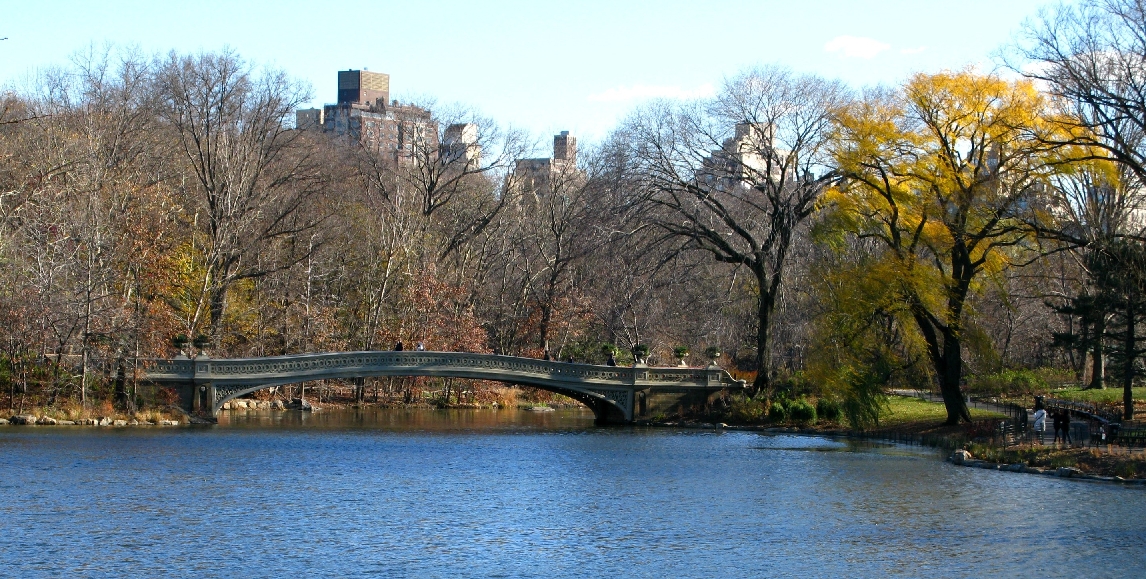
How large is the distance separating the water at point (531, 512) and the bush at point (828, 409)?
21.2 feet

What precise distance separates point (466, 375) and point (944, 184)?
1743 centimetres

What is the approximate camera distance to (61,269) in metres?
43.1

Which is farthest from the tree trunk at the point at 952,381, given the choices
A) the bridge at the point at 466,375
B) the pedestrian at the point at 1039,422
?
the bridge at the point at 466,375

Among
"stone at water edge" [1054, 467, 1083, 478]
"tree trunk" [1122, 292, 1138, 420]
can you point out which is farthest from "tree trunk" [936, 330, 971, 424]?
"stone at water edge" [1054, 467, 1083, 478]

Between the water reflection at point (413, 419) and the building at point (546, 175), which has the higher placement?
the building at point (546, 175)

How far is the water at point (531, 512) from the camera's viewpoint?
2034 centimetres

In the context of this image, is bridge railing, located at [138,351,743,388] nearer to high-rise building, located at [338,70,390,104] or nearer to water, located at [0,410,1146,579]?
water, located at [0,410,1146,579]

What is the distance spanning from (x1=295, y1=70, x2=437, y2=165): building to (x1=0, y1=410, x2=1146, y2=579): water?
29.9m

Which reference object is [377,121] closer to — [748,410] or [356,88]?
[748,410]

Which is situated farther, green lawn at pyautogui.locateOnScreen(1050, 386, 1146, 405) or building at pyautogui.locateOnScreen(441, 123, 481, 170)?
building at pyautogui.locateOnScreen(441, 123, 481, 170)

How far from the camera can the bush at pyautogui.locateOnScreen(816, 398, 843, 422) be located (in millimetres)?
45662

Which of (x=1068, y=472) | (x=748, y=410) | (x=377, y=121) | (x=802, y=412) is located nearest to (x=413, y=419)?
(x=748, y=410)

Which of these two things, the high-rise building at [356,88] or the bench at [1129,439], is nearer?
the bench at [1129,439]

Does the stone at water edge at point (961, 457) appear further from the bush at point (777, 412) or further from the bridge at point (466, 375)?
the bridge at point (466, 375)
